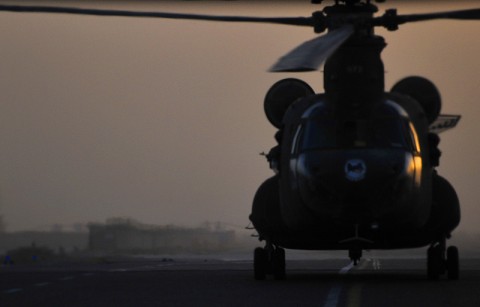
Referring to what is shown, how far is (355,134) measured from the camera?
69.3ft

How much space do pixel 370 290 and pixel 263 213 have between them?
5053 mm

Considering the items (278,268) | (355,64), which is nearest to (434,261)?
(278,268)

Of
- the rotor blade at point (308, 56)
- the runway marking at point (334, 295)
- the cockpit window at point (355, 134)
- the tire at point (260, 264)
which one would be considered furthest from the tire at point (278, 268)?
the rotor blade at point (308, 56)

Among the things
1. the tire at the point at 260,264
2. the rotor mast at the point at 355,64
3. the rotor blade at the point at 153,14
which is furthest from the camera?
the tire at the point at 260,264

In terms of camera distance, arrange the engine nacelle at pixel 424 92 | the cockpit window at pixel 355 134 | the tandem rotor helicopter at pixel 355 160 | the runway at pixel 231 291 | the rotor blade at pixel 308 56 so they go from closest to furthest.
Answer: the rotor blade at pixel 308 56
the runway at pixel 231 291
the tandem rotor helicopter at pixel 355 160
the cockpit window at pixel 355 134
the engine nacelle at pixel 424 92

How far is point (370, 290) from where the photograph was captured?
19547mm

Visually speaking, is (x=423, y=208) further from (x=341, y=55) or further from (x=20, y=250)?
(x=20, y=250)

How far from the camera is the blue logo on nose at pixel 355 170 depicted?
20.4 meters

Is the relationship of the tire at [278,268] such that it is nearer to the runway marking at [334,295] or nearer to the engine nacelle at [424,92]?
the runway marking at [334,295]

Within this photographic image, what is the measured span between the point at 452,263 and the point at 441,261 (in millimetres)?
271

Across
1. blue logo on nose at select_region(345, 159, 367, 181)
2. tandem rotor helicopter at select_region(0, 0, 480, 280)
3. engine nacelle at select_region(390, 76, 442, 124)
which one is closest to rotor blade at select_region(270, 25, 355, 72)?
tandem rotor helicopter at select_region(0, 0, 480, 280)

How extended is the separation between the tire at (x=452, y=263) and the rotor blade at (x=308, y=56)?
24.1 feet

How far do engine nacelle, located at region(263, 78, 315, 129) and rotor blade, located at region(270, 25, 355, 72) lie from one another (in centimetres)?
688

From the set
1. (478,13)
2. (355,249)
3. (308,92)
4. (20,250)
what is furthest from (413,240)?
(20,250)
